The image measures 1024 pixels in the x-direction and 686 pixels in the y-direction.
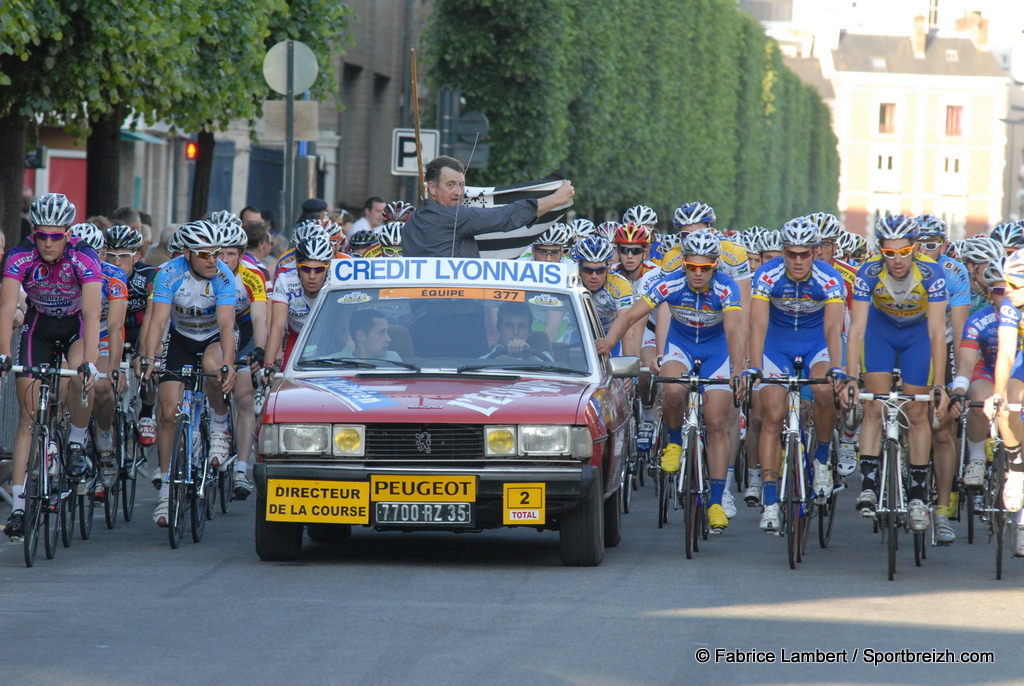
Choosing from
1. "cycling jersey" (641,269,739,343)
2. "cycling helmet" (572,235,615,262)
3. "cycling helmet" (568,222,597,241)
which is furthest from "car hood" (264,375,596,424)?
"cycling helmet" (568,222,597,241)

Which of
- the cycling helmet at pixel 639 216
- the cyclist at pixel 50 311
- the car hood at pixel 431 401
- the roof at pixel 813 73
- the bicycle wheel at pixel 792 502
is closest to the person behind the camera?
the car hood at pixel 431 401

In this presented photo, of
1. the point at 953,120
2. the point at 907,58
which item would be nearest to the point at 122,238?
the point at 953,120

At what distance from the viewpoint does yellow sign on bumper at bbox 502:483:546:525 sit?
9.26 meters

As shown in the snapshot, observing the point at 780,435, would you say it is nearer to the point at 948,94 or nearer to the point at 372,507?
the point at 372,507

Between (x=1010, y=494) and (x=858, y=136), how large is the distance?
132 metres

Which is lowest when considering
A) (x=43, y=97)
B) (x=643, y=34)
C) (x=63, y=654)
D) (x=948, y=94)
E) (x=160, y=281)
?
(x=63, y=654)

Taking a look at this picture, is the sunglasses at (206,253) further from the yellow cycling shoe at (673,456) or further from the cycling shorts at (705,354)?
the yellow cycling shoe at (673,456)

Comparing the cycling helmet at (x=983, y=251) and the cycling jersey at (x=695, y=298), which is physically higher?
the cycling helmet at (x=983, y=251)

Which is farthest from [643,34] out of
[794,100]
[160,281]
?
[794,100]

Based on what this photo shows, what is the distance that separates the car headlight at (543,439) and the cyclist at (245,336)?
3.22m

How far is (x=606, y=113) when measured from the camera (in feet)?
123

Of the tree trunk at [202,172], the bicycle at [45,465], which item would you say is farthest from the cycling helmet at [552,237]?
the tree trunk at [202,172]

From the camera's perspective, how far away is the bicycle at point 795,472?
33.1 ft

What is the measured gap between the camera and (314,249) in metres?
12.4
